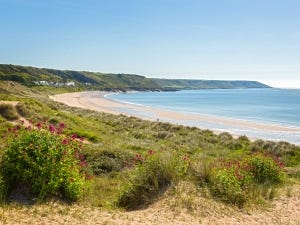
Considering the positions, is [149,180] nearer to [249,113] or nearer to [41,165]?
[41,165]

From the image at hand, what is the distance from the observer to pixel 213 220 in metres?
7.63

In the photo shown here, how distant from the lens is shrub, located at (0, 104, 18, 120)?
2079cm

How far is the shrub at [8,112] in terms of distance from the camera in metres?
20.8

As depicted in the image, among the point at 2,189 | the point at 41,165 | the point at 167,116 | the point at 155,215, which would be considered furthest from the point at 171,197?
the point at 167,116

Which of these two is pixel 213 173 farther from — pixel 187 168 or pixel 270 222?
pixel 270 222

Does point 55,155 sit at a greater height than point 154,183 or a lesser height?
greater

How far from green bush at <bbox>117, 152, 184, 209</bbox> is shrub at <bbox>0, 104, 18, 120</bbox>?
1372 cm

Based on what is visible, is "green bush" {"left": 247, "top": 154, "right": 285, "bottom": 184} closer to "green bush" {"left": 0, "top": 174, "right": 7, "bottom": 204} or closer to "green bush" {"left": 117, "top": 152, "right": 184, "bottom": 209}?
"green bush" {"left": 117, "top": 152, "right": 184, "bottom": 209}

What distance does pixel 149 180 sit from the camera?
8.99m

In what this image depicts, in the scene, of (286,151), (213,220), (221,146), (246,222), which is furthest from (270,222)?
(221,146)

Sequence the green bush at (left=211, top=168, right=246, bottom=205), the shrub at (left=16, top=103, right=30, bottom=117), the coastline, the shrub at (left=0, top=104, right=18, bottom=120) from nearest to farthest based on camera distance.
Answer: the green bush at (left=211, top=168, right=246, bottom=205)
the shrub at (left=0, top=104, right=18, bottom=120)
the shrub at (left=16, top=103, right=30, bottom=117)
the coastline

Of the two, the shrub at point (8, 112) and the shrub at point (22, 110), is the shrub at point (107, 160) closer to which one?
the shrub at point (8, 112)

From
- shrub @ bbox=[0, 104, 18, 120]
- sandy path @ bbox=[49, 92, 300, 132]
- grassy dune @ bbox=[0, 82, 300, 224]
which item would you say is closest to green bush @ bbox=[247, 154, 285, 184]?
grassy dune @ bbox=[0, 82, 300, 224]

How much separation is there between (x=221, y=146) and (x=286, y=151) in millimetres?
4380
